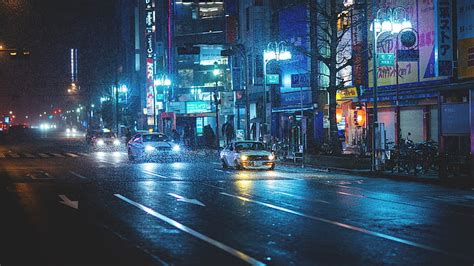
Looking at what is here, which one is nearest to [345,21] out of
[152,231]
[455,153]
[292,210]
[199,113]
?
[455,153]

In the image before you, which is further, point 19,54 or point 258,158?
point 19,54

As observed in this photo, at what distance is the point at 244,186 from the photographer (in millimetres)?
21250

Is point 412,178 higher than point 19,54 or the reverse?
the reverse

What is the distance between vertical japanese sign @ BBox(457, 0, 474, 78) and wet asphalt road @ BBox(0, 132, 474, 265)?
6954 millimetres

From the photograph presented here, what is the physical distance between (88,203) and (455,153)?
1374cm

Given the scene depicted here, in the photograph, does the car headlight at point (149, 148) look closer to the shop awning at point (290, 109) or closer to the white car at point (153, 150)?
the white car at point (153, 150)

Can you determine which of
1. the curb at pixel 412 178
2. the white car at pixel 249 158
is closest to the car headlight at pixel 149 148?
the white car at pixel 249 158

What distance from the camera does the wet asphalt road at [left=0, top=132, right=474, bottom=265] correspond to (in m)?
9.56

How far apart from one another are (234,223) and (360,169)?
17007 mm

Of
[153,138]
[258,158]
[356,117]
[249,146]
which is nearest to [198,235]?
[258,158]

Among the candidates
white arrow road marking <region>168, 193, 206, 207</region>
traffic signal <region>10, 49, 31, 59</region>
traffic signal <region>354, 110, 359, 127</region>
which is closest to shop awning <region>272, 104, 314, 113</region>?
traffic signal <region>354, 110, 359, 127</region>

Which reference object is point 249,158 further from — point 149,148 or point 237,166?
point 149,148

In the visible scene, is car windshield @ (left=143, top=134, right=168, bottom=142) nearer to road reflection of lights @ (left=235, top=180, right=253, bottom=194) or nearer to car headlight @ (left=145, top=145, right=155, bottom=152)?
car headlight @ (left=145, top=145, right=155, bottom=152)

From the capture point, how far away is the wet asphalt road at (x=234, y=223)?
956 centimetres
